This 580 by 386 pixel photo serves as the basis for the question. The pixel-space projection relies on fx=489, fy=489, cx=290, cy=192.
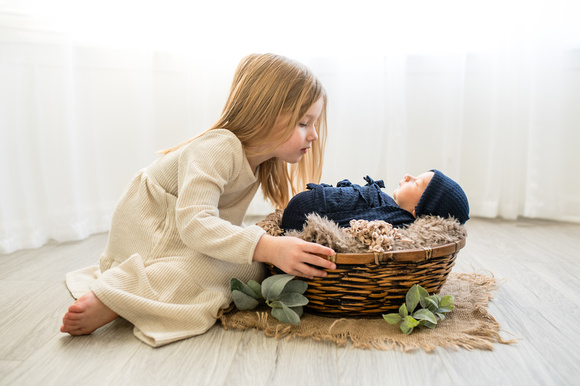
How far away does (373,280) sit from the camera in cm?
93

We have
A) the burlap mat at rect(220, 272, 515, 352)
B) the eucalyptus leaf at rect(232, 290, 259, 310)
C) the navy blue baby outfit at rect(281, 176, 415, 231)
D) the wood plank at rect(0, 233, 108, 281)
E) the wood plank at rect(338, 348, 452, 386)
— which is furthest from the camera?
the wood plank at rect(0, 233, 108, 281)

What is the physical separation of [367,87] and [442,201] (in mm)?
962

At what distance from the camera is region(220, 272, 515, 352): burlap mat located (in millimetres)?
869

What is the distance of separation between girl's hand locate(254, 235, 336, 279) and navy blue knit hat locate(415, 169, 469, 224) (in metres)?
0.33

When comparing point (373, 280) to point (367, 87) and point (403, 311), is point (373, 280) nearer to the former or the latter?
point (403, 311)

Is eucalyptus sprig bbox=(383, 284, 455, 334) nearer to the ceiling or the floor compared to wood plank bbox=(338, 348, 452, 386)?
nearer to the ceiling

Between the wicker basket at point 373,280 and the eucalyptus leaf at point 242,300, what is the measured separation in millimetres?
79

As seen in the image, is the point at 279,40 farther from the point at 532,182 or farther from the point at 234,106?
the point at 532,182

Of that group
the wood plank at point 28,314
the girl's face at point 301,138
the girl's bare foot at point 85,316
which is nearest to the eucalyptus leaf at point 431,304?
the girl's face at point 301,138

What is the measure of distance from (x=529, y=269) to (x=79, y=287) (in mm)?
1171

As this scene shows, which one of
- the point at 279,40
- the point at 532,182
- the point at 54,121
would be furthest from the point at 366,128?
the point at 54,121

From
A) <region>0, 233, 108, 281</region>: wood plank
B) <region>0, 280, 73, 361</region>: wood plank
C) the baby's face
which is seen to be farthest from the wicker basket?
<region>0, 233, 108, 281</region>: wood plank

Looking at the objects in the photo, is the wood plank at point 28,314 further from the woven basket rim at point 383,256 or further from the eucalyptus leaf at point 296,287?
the woven basket rim at point 383,256

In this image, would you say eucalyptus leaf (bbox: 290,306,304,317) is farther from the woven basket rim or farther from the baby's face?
the baby's face
